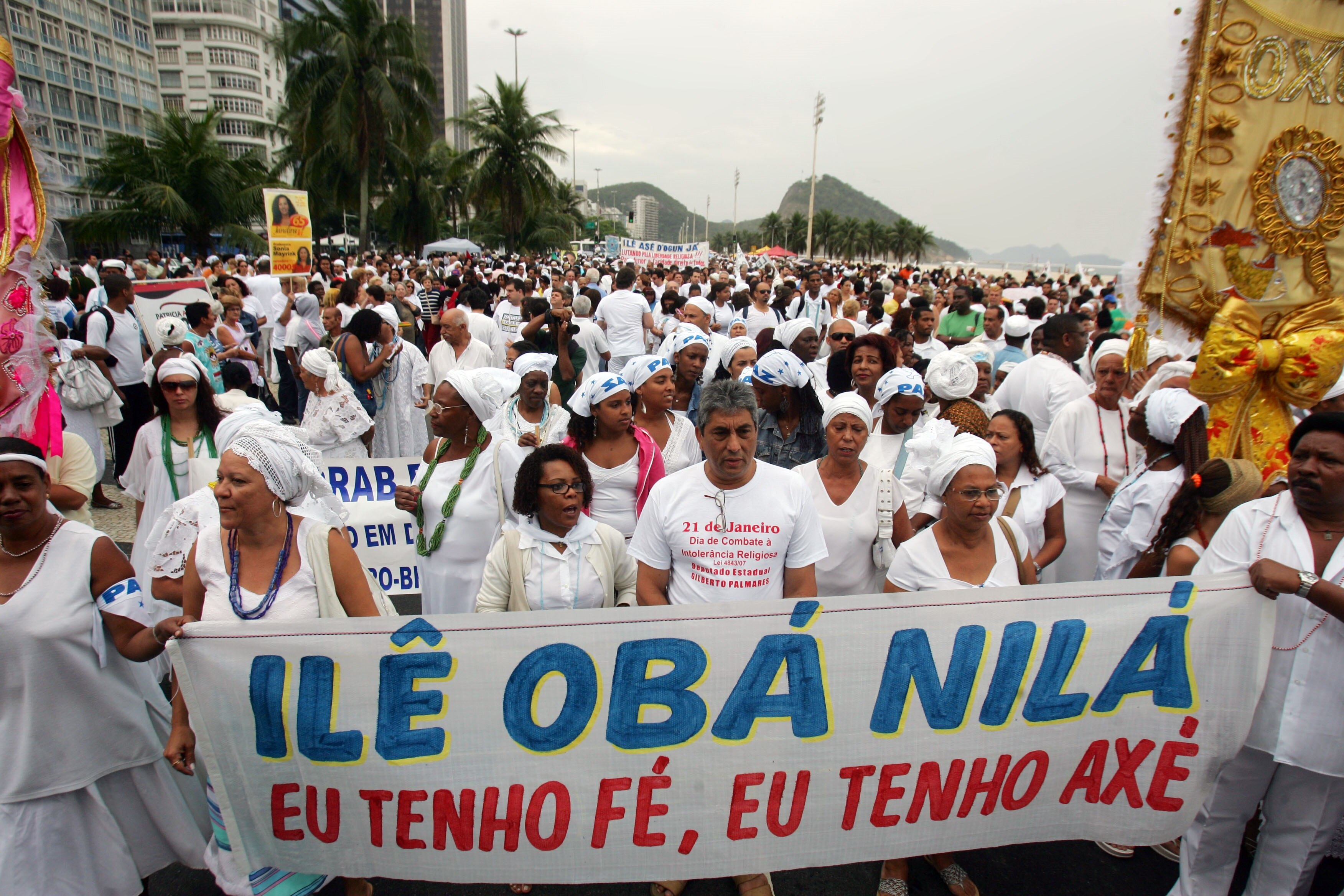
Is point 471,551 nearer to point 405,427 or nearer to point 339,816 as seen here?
point 339,816

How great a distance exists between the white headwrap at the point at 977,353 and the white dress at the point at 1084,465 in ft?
3.21

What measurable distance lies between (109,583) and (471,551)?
1.45 metres

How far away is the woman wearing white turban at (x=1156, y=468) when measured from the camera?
3.38 meters

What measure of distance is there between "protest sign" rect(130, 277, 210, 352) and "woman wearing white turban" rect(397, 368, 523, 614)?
604 centimetres

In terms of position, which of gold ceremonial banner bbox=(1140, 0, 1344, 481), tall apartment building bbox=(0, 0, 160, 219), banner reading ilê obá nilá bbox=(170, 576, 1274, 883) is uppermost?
tall apartment building bbox=(0, 0, 160, 219)

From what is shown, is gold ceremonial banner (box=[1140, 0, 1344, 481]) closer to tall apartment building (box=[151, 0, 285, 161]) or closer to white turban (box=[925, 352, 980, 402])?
→ white turban (box=[925, 352, 980, 402])

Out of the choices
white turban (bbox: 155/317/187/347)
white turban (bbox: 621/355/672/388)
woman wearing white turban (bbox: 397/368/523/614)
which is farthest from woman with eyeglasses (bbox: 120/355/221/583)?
white turban (bbox: 621/355/672/388)

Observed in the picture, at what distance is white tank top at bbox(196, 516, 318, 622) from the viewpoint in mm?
2566

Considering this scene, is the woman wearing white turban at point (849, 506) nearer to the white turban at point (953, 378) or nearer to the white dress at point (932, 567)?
the white dress at point (932, 567)

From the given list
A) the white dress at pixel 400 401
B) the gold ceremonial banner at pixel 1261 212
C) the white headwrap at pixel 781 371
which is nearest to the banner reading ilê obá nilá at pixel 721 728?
the gold ceremonial banner at pixel 1261 212

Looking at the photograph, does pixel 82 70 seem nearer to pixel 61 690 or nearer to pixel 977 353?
pixel 977 353

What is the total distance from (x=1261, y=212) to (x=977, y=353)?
8.10 feet

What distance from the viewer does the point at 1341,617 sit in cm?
235

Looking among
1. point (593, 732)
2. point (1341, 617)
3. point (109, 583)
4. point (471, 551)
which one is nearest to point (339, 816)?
point (593, 732)
